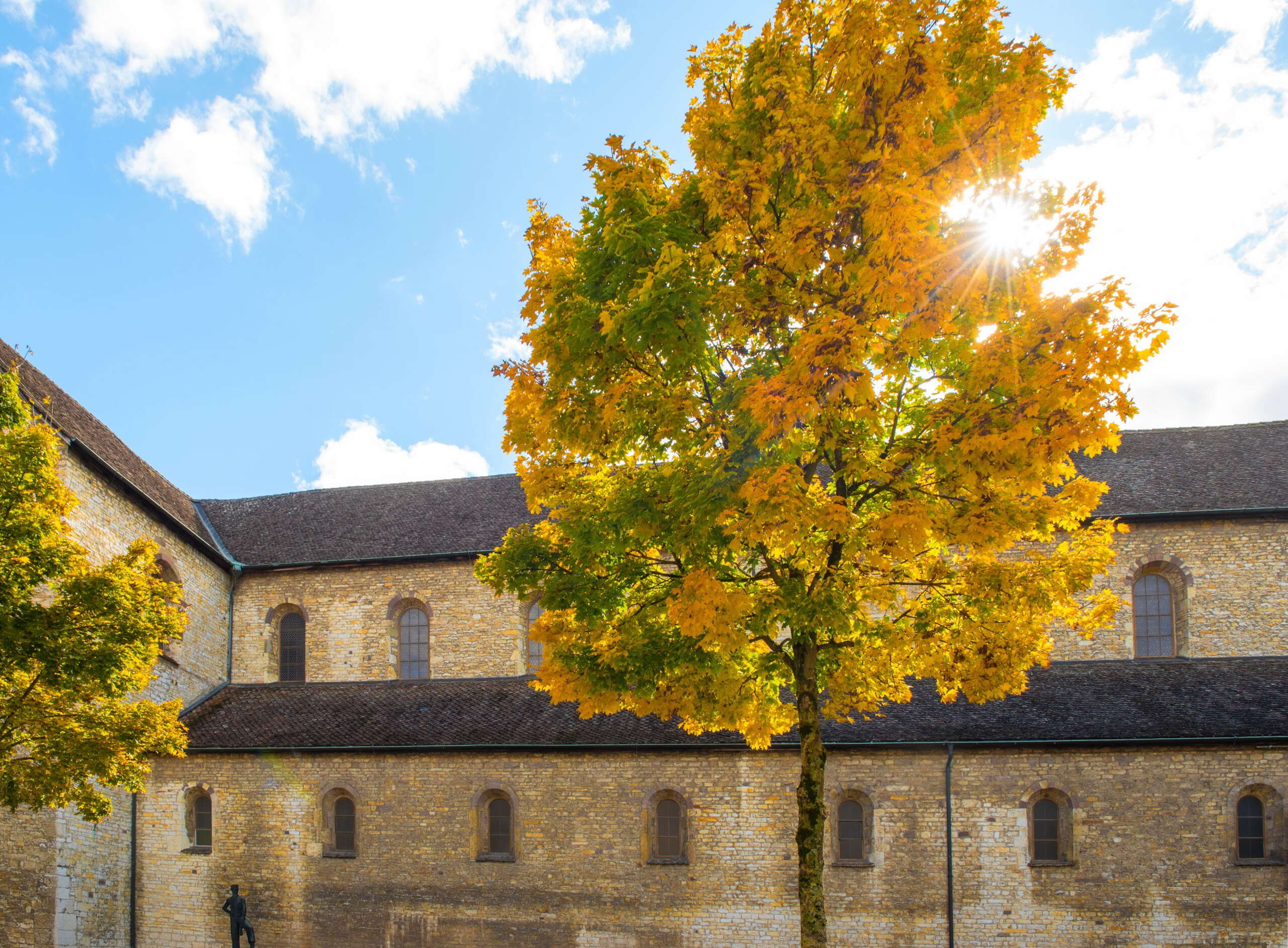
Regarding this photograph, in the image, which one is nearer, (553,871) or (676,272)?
(676,272)

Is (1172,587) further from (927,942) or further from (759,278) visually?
(759,278)

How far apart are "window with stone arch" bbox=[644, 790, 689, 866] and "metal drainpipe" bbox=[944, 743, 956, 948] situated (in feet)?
14.6

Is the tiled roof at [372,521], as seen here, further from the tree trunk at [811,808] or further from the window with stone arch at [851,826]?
the tree trunk at [811,808]

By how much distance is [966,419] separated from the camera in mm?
8773

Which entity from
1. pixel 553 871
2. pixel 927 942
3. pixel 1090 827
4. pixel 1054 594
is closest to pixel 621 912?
pixel 553 871

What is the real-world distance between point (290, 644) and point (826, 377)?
18.2m

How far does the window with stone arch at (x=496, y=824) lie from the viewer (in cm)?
1827

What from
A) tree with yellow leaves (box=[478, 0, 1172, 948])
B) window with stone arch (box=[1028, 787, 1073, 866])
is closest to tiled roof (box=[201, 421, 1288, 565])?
window with stone arch (box=[1028, 787, 1073, 866])

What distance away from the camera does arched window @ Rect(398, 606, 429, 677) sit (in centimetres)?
2209

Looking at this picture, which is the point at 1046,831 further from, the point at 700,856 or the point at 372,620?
the point at 372,620

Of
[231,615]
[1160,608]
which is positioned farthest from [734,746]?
[231,615]

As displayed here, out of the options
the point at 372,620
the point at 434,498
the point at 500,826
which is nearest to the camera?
the point at 500,826

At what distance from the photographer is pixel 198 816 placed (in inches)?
769

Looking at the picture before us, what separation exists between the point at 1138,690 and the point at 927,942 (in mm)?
6057
